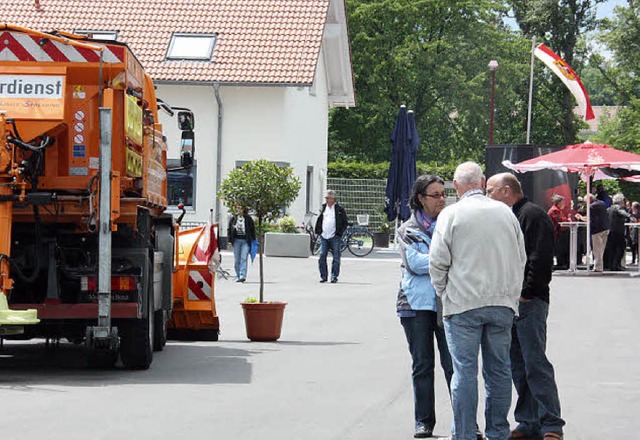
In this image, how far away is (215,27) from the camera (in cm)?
4159

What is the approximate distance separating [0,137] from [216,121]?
2889 centimetres

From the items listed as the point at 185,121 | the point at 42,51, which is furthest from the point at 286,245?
the point at 42,51

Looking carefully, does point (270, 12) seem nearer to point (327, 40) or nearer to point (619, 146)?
point (327, 40)

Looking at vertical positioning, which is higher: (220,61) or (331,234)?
(220,61)

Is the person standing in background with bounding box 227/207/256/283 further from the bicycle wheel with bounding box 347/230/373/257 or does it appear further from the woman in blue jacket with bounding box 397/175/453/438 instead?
the woman in blue jacket with bounding box 397/175/453/438

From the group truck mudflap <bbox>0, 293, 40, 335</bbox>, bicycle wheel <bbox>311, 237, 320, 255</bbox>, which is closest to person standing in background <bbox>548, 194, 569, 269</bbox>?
bicycle wheel <bbox>311, 237, 320, 255</bbox>

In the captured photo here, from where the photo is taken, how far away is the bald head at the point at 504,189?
348 inches

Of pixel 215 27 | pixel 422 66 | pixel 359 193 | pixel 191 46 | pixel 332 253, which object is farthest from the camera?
pixel 422 66

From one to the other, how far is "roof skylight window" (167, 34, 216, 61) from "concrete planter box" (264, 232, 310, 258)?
648 cm

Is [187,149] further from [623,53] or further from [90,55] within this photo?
[623,53]

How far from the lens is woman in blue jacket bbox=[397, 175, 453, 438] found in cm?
908

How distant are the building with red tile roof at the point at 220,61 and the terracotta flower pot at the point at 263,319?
23558mm

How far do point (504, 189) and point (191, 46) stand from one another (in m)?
33.0

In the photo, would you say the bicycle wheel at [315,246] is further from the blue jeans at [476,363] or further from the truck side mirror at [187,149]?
the blue jeans at [476,363]
